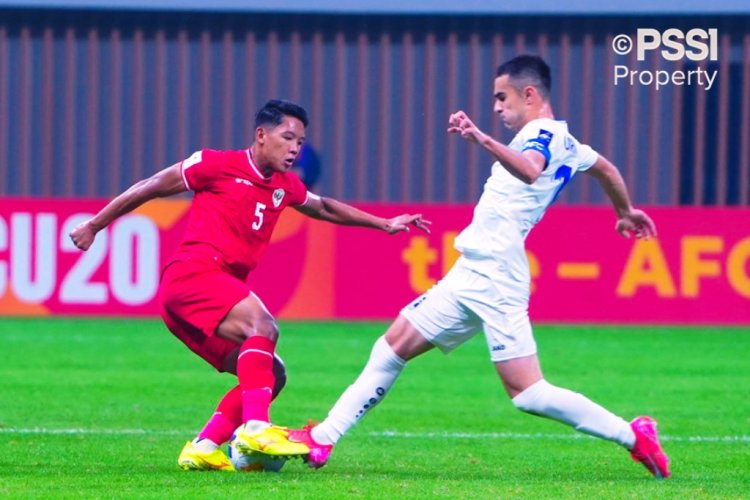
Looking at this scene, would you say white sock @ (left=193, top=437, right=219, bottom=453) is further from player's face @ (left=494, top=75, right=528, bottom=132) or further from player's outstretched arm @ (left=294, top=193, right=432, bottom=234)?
player's face @ (left=494, top=75, right=528, bottom=132)

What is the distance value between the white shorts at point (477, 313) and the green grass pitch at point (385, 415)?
0.59 metres

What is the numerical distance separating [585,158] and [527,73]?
1.63 ft

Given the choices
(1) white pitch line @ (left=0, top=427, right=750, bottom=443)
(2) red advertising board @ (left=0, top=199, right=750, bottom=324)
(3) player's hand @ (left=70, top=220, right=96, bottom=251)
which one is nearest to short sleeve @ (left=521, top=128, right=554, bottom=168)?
(3) player's hand @ (left=70, top=220, right=96, bottom=251)

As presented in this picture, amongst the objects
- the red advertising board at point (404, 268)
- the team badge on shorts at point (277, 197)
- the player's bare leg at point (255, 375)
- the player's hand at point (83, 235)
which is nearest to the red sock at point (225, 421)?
the player's bare leg at point (255, 375)

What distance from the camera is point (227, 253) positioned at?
24.3 feet

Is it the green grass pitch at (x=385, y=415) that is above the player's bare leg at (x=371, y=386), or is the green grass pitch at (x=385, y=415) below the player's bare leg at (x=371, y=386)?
below

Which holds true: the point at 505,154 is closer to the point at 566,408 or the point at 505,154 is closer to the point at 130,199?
the point at 566,408

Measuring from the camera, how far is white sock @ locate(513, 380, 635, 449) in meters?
7.08

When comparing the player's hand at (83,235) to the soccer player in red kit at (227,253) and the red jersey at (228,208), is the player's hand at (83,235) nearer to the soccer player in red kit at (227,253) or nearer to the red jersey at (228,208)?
the soccer player in red kit at (227,253)

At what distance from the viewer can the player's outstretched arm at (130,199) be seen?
7.29m

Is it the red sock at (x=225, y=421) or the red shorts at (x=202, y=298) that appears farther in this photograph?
the red sock at (x=225, y=421)

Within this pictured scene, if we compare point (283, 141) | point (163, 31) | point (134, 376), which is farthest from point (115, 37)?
point (283, 141)

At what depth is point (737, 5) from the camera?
71.2ft

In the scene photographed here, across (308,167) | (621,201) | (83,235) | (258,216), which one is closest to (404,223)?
(258,216)
